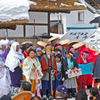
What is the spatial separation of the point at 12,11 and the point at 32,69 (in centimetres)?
489

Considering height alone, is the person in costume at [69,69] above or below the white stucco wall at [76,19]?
below

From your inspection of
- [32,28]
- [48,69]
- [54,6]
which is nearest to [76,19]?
[32,28]

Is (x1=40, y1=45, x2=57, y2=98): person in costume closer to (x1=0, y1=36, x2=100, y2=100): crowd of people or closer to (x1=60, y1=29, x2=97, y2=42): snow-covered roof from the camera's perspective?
(x1=0, y1=36, x2=100, y2=100): crowd of people

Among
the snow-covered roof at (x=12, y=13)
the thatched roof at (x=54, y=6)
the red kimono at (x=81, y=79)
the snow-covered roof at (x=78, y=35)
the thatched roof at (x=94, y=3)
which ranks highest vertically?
the thatched roof at (x=94, y=3)

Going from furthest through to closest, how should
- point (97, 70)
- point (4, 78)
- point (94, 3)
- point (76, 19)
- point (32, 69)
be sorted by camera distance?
point (94, 3)
point (76, 19)
point (97, 70)
point (4, 78)
point (32, 69)

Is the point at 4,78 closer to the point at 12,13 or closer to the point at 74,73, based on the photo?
the point at 74,73

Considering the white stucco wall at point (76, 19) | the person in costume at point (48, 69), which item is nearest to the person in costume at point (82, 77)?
the person in costume at point (48, 69)

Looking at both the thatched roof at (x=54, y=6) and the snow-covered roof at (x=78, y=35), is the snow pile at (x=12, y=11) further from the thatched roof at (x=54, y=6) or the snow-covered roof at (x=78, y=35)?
the snow-covered roof at (x=78, y=35)

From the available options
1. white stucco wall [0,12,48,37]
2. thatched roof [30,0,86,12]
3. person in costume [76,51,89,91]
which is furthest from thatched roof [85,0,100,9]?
person in costume [76,51,89,91]

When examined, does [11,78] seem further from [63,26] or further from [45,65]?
[63,26]

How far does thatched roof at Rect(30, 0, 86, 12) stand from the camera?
13.3m

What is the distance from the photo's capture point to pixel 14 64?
775 cm

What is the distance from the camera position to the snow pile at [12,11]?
11.6 m

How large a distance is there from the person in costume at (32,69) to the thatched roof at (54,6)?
589cm
